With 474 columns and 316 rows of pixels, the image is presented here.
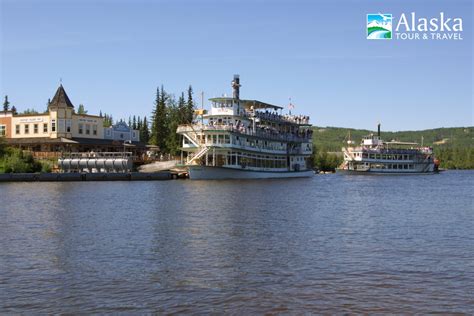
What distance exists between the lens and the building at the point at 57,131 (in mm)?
90500

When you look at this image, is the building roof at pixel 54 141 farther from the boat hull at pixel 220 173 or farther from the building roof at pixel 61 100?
the boat hull at pixel 220 173

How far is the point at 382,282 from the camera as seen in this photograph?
1573cm

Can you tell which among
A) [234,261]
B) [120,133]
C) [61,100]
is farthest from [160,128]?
[234,261]

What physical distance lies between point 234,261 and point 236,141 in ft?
189

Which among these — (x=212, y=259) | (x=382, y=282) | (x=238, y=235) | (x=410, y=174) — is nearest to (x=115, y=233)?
(x=238, y=235)

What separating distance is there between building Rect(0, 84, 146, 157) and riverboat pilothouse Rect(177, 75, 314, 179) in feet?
70.4

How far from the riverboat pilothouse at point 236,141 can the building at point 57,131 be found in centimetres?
2146

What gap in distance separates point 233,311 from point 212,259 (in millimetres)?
5870

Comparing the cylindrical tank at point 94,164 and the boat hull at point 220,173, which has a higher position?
the cylindrical tank at point 94,164

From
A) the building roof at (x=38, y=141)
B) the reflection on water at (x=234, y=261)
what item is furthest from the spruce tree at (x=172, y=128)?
the reflection on water at (x=234, y=261)

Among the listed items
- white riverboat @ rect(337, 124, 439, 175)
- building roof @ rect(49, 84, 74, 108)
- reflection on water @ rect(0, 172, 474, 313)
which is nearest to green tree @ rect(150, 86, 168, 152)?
building roof @ rect(49, 84, 74, 108)

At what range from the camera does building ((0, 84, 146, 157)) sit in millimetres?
90500

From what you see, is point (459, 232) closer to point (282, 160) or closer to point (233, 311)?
point (233, 311)

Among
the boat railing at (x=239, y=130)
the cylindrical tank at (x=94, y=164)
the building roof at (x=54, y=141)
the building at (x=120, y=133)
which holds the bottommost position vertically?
the cylindrical tank at (x=94, y=164)
